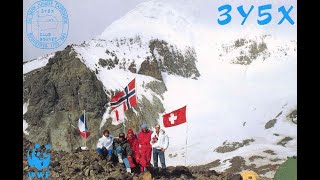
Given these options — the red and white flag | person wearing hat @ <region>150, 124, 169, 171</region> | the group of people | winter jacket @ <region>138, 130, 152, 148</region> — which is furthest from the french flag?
person wearing hat @ <region>150, 124, 169, 171</region>

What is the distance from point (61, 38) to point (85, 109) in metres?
0.85

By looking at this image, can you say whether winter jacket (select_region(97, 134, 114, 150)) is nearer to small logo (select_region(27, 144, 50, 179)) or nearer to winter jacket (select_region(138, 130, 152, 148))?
winter jacket (select_region(138, 130, 152, 148))

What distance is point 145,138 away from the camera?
8.59 metres

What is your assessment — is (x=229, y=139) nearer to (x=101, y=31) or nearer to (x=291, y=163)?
(x=291, y=163)

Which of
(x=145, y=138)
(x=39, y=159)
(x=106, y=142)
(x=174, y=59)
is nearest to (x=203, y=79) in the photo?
(x=174, y=59)

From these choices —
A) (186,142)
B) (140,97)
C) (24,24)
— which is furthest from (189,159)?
(24,24)

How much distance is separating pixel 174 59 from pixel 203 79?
0.41 meters

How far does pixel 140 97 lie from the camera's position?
8641mm

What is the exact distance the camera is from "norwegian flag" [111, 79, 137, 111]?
8656mm

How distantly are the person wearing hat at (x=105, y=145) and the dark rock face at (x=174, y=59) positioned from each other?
0.93 metres

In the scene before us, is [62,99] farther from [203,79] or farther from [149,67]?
[203,79]

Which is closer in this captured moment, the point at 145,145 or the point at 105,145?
the point at 145,145

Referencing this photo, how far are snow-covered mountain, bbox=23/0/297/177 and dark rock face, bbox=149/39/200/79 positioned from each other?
11mm

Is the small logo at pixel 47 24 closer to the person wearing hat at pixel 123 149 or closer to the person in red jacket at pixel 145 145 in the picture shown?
the person wearing hat at pixel 123 149
